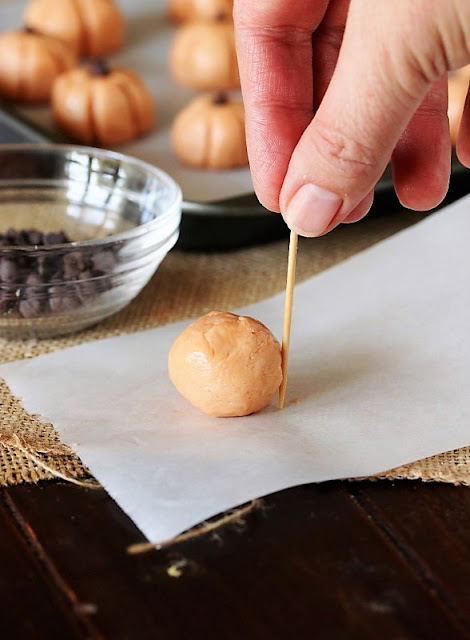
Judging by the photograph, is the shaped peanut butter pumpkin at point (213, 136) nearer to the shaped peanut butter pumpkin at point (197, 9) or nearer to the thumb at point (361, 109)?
the shaped peanut butter pumpkin at point (197, 9)

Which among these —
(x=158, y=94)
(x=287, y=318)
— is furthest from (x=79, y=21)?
(x=287, y=318)

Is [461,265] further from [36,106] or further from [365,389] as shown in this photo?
[36,106]

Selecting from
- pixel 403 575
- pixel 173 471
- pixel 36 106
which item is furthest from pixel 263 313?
pixel 36 106

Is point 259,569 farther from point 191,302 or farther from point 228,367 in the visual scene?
point 191,302

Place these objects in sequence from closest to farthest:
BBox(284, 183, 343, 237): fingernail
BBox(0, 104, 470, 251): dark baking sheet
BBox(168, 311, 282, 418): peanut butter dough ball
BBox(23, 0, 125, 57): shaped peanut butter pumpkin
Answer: BBox(284, 183, 343, 237): fingernail < BBox(168, 311, 282, 418): peanut butter dough ball < BBox(0, 104, 470, 251): dark baking sheet < BBox(23, 0, 125, 57): shaped peanut butter pumpkin

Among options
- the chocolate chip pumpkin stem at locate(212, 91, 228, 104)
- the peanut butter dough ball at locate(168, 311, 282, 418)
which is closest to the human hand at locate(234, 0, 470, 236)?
the peanut butter dough ball at locate(168, 311, 282, 418)

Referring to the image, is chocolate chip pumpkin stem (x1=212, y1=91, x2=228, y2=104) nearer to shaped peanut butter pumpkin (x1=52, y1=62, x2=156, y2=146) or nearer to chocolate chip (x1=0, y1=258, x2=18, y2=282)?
shaped peanut butter pumpkin (x1=52, y1=62, x2=156, y2=146)
